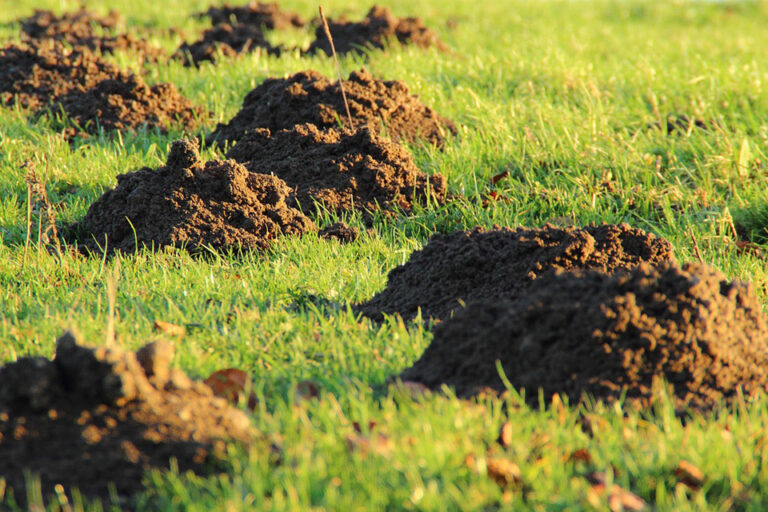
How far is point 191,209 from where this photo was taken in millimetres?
5277

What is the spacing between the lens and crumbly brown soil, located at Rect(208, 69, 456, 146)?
6.80m

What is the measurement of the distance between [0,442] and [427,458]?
139cm

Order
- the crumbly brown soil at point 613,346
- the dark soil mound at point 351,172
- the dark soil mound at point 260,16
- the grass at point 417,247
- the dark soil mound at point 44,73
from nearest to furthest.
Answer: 1. the grass at point 417,247
2. the crumbly brown soil at point 613,346
3. the dark soil mound at point 351,172
4. the dark soil mound at point 44,73
5. the dark soil mound at point 260,16

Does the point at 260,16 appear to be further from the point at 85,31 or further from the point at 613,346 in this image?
the point at 613,346

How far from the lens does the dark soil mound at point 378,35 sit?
1013 cm

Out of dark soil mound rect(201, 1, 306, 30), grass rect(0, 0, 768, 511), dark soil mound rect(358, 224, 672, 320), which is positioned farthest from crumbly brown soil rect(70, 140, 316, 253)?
dark soil mound rect(201, 1, 306, 30)

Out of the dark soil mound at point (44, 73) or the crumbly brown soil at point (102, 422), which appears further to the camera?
the dark soil mound at point (44, 73)

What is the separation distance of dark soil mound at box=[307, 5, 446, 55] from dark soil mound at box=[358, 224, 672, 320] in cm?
627

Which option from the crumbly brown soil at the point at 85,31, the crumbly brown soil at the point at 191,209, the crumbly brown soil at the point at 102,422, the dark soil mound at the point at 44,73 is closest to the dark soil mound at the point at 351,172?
the crumbly brown soil at the point at 191,209

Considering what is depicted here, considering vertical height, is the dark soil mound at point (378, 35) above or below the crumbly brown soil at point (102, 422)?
above

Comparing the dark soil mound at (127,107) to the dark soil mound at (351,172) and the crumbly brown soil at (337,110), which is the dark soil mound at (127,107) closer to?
the crumbly brown soil at (337,110)

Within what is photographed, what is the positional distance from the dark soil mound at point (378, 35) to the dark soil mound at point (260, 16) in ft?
4.76

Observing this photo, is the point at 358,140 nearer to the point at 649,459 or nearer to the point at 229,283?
the point at 229,283

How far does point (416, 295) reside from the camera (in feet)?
13.5
